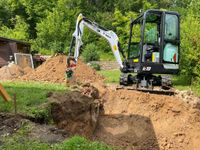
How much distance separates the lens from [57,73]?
65.4 ft

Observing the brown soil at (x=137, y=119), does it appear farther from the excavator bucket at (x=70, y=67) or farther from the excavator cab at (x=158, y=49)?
the excavator bucket at (x=70, y=67)

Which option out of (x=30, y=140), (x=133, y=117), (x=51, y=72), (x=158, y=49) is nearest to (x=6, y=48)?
(x=51, y=72)

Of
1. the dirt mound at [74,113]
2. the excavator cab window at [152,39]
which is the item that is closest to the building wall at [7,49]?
the excavator cab window at [152,39]

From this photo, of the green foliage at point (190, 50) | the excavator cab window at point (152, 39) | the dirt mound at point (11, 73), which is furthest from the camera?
the green foliage at point (190, 50)

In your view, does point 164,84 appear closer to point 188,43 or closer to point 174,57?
point 174,57

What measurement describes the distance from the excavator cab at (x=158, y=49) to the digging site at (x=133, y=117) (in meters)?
1.26

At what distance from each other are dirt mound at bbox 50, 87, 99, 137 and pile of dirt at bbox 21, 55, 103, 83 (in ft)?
21.1

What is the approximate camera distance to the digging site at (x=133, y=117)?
11977mm

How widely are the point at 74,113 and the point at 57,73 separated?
8.56 m

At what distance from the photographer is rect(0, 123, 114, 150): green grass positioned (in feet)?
20.4

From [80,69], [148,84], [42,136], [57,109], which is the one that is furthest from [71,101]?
[80,69]

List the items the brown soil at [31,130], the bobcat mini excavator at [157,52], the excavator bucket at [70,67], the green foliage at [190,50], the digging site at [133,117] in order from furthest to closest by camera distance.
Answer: the green foliage at [190,50], the excavator bucket at [70,67], the bobcat mini excavator at [157,52], the digging site at [133,117], the brown soil at [31,130]

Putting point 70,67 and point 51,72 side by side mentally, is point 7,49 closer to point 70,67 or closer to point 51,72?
point 51,72

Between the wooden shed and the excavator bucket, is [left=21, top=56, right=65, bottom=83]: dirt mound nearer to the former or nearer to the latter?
the excavator bucket
